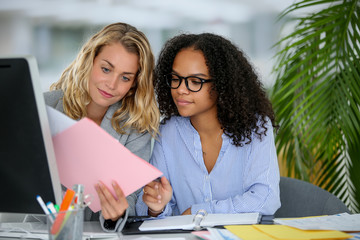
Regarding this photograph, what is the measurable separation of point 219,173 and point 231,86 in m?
0.36

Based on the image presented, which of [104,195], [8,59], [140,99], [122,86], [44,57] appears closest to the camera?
[8,59]

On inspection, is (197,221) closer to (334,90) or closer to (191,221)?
(191,221)

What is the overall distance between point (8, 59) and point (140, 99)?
33.0 inches

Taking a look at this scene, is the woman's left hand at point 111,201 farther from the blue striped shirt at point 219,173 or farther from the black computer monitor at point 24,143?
the blue striped shirt at point 219,173

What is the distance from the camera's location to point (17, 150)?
0.89 meters

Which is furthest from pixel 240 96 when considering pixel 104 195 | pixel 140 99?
pixel 104 195

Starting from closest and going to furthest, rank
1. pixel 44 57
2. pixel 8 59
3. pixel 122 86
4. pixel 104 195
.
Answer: pixel 8 59, pixel 104 195, pixel 122 86, pixel 44 57

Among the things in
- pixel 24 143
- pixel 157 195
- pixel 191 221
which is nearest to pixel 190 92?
pixel 157 195

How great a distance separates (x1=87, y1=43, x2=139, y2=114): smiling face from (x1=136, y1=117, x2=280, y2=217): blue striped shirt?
0.89 feet

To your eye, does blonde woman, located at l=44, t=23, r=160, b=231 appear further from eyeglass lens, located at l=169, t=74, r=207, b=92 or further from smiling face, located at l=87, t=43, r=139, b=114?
eyeglass lens, located at l=169, t=74, r=207, b=92

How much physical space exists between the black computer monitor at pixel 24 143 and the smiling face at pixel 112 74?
660mm

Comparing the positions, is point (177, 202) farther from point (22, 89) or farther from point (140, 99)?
point (22, 89)

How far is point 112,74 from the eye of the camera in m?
1.54

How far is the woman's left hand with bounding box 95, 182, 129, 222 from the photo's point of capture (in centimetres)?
104
